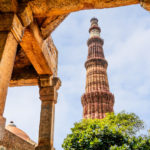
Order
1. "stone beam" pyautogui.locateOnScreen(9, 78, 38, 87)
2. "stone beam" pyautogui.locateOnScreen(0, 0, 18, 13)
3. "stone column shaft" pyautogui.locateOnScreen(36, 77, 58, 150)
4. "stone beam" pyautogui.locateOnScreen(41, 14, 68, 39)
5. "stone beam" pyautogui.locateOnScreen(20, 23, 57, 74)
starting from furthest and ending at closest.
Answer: "stone beam" pyautogui.locateOnScreen(9, 78, 38, 87) < "stone column shaft" pyautogui.locateOnScreen(36, 77, 58, 150) < "stone beam" pyautogui.locateOnScreen(41, 14, 68, 39) < "stone beam" pyautogui.locateOnScreen(20, 23, 57, 74) < "stone beam" pyautogui.locateOnScreen(0, 0, 18, 13)

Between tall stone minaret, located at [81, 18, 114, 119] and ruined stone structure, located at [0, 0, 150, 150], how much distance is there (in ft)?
71.9

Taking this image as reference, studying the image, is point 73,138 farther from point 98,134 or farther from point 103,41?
point 103,41

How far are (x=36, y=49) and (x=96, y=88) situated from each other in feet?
81.9

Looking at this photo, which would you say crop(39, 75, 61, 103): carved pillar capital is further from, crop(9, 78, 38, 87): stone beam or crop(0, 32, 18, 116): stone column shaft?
crop(0, 32, 18, 116): stone column shaft

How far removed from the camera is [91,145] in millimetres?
7227

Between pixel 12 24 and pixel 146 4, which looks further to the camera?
pixel 146 4

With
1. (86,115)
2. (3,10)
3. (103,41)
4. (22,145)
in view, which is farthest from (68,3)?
(103,41)

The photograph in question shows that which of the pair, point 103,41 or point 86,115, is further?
point 103,41

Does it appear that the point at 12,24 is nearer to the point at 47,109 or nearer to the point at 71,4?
the point at 71,4

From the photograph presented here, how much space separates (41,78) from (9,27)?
88.2 inches

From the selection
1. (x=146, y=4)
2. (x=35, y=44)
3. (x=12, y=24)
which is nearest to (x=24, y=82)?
(x=35, y=44)

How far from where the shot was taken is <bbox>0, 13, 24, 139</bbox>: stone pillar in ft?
7.76

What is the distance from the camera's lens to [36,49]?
3.91 metres

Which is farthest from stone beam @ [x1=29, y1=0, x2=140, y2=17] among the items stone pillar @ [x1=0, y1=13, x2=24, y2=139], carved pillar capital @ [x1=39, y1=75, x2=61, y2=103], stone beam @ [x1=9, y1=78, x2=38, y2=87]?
stone beam @ [x1=9, y1=78, x2=38, y2=87]
